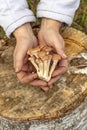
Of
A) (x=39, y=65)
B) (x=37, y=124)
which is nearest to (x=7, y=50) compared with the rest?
(x=39, y=65)

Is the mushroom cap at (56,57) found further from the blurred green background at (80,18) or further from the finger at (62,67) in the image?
the blurred green background at (80,18)

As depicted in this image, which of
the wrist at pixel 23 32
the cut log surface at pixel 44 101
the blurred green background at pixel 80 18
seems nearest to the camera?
the cut log surface at pixel 44 101

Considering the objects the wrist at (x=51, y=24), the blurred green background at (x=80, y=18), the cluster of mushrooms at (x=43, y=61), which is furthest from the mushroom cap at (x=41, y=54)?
the blurred green background at (x=80, y=18)

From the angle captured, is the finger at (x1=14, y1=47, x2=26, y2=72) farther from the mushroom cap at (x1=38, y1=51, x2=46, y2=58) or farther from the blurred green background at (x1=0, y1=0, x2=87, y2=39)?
the blurred green background at (x1=0, y1=0, x2=87, y2=39)

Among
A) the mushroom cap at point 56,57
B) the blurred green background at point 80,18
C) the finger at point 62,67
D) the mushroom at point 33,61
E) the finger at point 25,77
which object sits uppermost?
the mushroom cap at point 56,57

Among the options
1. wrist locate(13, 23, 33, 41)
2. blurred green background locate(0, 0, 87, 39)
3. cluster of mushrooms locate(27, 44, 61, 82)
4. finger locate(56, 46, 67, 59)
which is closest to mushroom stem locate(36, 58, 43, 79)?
cluster of mushrooms locate(27, 44, 61, 82)

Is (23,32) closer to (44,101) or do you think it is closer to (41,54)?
(41,54)

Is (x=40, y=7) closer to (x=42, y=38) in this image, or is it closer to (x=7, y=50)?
(x=42, y=38)
